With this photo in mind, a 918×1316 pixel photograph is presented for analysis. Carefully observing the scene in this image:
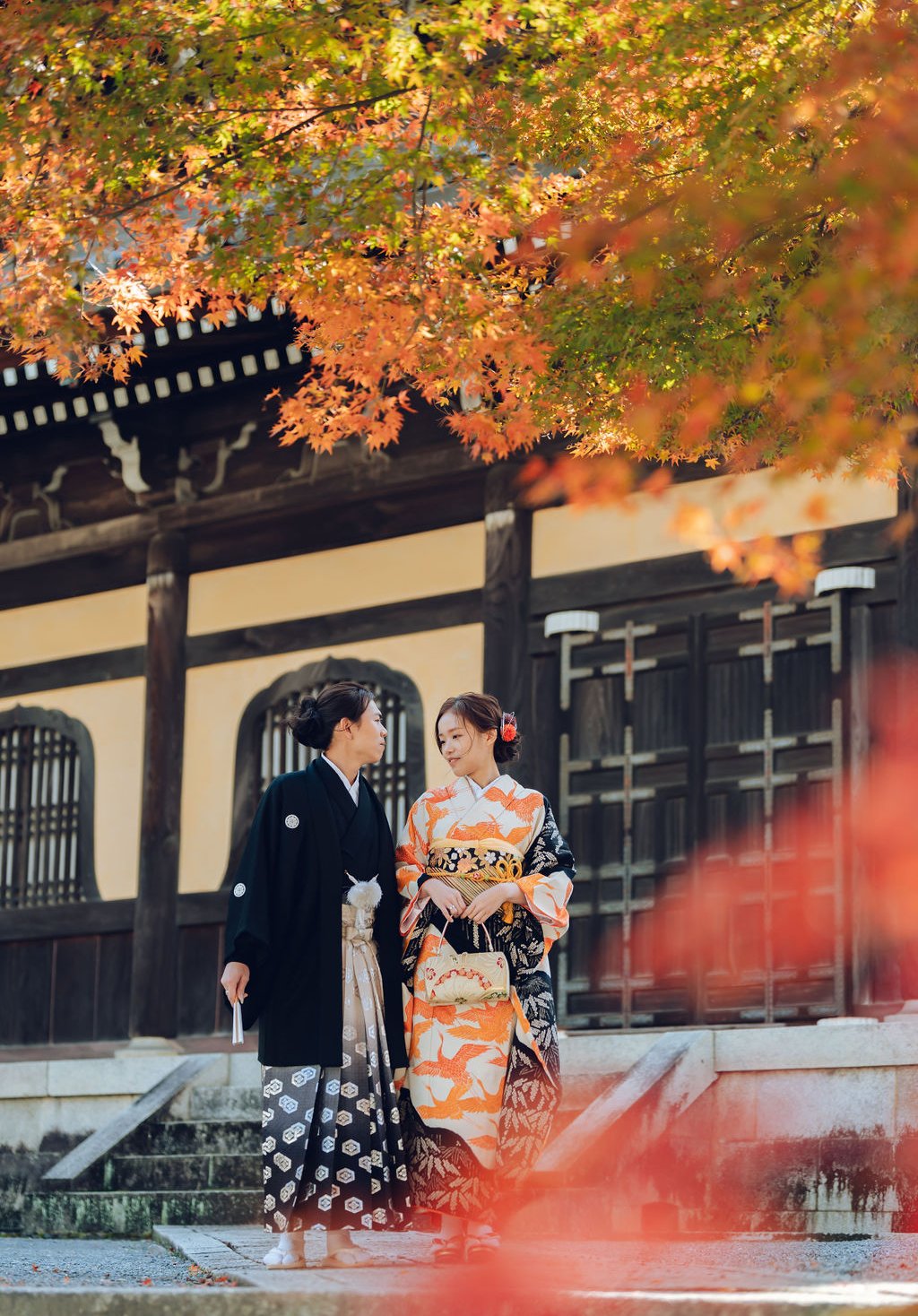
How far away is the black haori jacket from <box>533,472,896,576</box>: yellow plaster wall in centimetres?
383

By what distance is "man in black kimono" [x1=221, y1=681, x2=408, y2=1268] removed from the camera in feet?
20.5

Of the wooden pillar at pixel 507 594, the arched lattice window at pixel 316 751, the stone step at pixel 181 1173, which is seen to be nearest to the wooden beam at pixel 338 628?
the arched lattice window at pixel 316 751

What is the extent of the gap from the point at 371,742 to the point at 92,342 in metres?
1.73

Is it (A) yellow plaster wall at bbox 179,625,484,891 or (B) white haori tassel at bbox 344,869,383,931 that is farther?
(A) yellow plaster wall at bbox 179,625,484,891

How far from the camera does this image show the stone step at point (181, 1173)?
398 inches

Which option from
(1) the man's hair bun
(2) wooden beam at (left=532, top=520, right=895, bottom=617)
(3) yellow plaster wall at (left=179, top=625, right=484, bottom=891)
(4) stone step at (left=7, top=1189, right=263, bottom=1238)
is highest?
(2) wooden beam at (left=532, top=520, right=895, bottom=617)

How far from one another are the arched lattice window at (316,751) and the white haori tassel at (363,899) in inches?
200

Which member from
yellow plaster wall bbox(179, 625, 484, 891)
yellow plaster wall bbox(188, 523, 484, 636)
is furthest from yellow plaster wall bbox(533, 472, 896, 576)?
yellow plaster wall bbox(179, 625, 484, 891)

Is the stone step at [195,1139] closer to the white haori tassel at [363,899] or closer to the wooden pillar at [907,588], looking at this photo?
the wooden pillar at [907,588]

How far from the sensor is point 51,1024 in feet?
42.8

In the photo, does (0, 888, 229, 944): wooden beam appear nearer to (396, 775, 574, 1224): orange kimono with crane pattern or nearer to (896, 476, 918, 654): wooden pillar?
(896, 476, 918, 654): wooden pillar

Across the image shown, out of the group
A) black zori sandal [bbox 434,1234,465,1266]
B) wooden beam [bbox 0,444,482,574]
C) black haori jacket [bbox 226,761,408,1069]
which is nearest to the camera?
black zori sandal [bbox 434,1234,465,1266]

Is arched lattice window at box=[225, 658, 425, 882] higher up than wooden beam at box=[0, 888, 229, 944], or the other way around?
arched lattice window at box=[225, 658, 425, 882]

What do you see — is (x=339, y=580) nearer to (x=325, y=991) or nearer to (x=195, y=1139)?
(x=195, y=1139)
